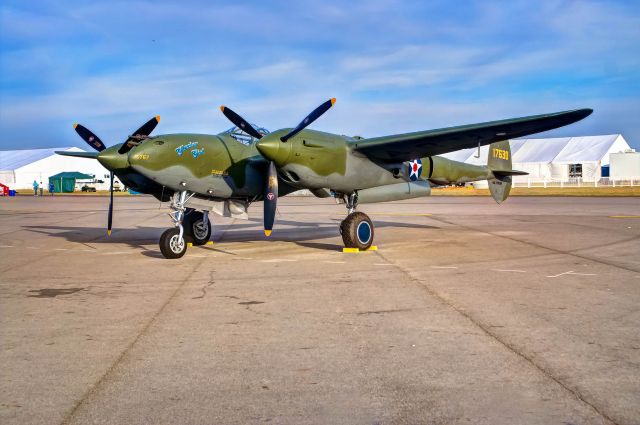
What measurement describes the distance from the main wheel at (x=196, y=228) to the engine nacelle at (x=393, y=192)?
446 cm

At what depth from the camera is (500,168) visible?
2280 centimetres

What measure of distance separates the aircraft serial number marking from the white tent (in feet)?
278

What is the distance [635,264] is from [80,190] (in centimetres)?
8914

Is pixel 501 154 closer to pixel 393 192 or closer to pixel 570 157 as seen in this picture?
pixel 393 192

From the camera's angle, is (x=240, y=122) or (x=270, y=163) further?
(x=240, y=122)

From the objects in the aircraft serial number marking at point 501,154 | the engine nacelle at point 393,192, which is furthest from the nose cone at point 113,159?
the aircraft serial number marking at point 501,154

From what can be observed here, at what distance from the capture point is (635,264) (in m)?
12.5

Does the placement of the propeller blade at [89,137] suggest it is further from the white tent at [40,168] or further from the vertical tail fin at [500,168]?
the white tent at [40,168]

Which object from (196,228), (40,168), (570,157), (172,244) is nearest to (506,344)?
(172,244)

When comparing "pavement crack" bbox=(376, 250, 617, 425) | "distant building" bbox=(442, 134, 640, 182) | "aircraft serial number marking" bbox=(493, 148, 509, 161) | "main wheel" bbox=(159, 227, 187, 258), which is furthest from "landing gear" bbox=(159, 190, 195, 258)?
"distant building" bbox=(442, 134, 640, 182)

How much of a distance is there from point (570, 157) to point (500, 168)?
6061 centimetres

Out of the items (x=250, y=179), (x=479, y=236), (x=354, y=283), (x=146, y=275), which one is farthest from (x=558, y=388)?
(x=479, y=236)

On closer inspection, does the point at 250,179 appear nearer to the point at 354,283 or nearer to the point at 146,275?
the point at 146,275

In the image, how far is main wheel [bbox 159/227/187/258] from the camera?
14.0m
